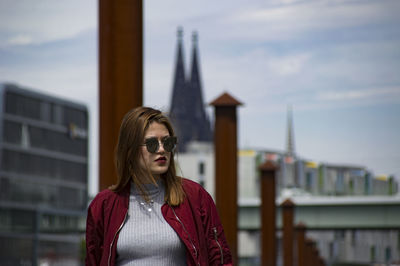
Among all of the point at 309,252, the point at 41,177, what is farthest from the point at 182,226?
the point at 41,177

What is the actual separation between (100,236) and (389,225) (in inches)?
2219

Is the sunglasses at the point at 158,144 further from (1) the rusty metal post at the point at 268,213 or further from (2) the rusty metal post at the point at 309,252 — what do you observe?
(2) the rusty metal post at the point at 309,252

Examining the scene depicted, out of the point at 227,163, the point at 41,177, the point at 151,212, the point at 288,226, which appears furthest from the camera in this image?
the point at 41,177

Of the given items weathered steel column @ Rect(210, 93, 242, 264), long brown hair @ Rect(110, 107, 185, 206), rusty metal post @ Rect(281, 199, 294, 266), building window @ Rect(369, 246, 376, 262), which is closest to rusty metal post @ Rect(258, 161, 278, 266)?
weathered steel column @ Rect(210, 93, 242, 264)

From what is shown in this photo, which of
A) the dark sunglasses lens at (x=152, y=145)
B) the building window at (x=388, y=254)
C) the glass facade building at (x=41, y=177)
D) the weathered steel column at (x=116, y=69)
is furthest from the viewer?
the building window at (x=388, y=254)

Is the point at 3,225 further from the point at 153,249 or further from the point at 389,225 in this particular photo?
the point at 153,249

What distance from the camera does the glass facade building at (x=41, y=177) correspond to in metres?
88.4

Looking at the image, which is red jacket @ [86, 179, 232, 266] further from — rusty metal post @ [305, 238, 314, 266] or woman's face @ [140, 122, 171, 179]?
rusty metal post @ [305, 238, 314, 266]

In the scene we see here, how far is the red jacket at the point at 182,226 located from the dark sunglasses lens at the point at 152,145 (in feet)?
0.61

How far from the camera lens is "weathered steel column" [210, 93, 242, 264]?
1085 cm

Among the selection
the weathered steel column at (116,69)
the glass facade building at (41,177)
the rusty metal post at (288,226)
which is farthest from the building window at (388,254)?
the weathered steel column at (116,69)

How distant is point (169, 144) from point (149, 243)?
397mm

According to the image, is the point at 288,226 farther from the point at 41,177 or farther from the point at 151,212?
the point at 41,177

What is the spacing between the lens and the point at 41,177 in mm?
94000
